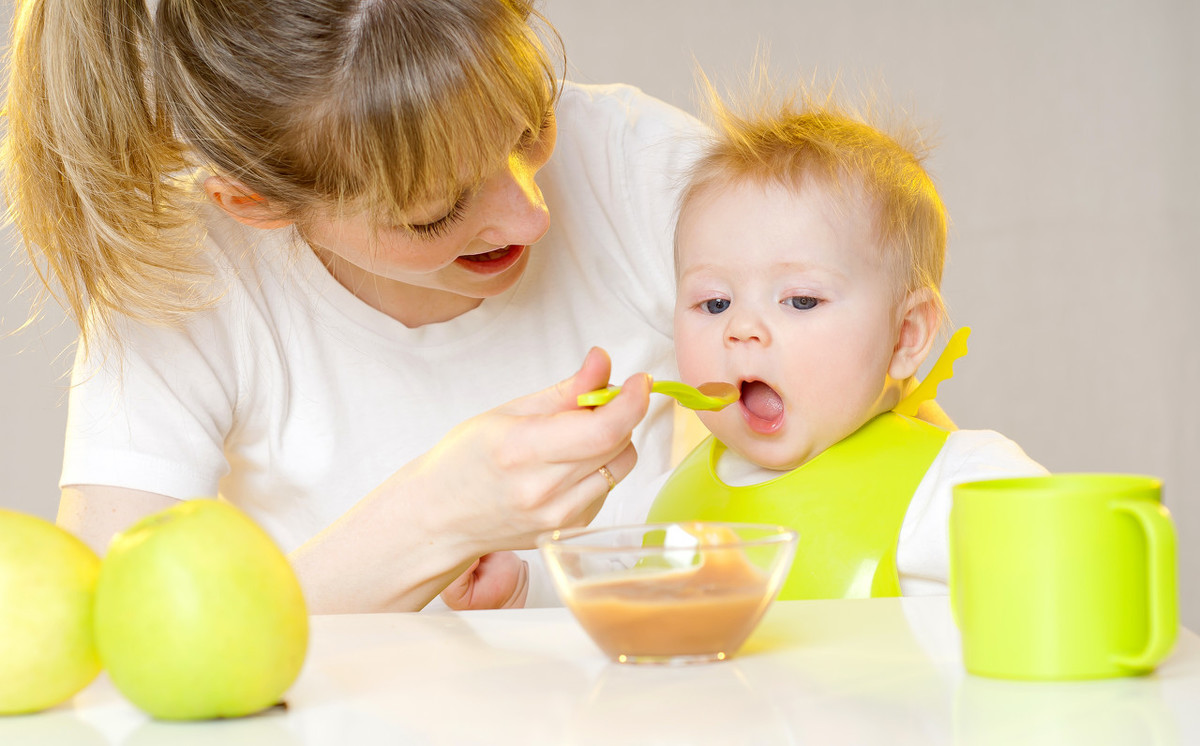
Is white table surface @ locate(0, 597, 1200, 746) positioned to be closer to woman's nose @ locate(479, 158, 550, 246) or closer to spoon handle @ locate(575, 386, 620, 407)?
spoon handle @ locate(575, 386, 620, 407)

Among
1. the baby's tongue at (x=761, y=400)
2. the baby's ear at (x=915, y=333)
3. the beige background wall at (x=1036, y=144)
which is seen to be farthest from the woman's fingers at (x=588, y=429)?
the beige background wall at (x=1036, y=144)

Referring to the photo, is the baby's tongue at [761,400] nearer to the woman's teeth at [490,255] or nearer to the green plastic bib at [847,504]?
the green plastic bib at [847,504]

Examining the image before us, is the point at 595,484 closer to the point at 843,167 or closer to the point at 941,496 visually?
the point at 941,496

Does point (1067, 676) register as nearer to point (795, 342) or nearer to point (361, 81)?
point (795, 342)

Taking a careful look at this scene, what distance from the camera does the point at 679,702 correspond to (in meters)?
0.60

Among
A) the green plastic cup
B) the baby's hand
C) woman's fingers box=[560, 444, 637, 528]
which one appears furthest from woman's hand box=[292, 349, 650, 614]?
the green plastic cup

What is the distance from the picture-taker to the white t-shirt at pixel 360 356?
135cm

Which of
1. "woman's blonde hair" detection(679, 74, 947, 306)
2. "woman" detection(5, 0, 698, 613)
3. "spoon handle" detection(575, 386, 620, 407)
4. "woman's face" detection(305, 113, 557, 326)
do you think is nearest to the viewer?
"spoon handle" detection(575, 386, 620, 407)

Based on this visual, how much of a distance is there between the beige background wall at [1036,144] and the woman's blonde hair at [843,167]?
1.67 m

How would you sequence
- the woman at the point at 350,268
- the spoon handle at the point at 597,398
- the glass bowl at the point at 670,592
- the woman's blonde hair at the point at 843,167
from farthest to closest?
the woman's blonde hair at the point at 843,167
the woman at the point at 350,268
the spoon handle at the point at 597,398
the glass bowl at the point at 670,592

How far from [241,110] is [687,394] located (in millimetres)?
509

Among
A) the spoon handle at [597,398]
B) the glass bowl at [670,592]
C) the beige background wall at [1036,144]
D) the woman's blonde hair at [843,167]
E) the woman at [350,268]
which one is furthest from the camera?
the beige background wall at [1036,144]

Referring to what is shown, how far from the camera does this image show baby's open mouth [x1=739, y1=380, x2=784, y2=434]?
50.1 inches

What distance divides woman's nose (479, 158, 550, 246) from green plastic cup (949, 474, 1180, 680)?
673 mm
